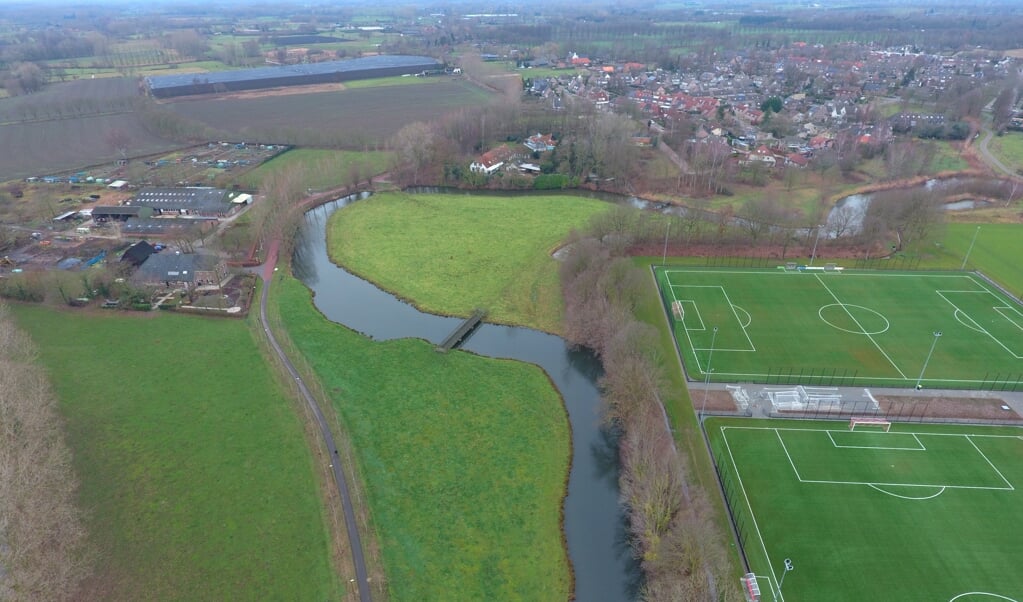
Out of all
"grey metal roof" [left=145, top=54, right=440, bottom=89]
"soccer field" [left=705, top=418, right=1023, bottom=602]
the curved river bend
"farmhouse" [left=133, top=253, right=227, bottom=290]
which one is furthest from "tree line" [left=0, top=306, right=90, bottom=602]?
"grey metal roof" [left=145, top=54, right=440, bottom=89]

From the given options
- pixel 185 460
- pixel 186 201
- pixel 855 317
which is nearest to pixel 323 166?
pixel 186 201

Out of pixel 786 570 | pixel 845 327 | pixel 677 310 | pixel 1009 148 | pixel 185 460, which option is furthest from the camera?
pixel 1009 148

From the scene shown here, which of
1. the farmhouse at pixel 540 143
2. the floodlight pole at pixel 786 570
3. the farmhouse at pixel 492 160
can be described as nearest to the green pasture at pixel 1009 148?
the farmhouse at pixel 540 143

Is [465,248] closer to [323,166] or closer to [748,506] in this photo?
[323,166]

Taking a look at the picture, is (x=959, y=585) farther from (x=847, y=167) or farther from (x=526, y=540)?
(x=847, y=167)

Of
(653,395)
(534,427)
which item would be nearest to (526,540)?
(534,427)

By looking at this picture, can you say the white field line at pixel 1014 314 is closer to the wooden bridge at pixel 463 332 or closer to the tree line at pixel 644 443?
the tree line at pixel 644 443
